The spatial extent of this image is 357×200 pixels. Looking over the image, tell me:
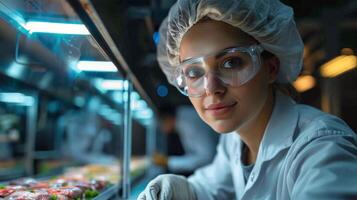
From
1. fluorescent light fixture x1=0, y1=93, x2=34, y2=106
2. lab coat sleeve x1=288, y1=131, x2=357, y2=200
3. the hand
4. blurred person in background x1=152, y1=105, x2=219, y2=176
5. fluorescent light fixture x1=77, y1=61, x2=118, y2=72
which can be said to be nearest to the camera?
lab coat sleeve x1=288, y1=131, x2=357, y2=200

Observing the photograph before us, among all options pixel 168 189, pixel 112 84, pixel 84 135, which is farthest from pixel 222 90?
pixel 84 135

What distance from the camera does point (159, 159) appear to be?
3.13m

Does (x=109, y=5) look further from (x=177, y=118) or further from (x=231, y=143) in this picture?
(x=177, y=118)

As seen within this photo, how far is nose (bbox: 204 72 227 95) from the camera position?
3.49 ft

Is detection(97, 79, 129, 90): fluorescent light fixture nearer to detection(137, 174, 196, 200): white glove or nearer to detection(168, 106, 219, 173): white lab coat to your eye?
detection(137, 174, 196, 200): white glove

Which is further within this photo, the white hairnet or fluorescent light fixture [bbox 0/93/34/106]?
fluorescent light fixture [bbox 0/93/34/106]

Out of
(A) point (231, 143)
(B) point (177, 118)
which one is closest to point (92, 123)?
(B) point (177, 118)

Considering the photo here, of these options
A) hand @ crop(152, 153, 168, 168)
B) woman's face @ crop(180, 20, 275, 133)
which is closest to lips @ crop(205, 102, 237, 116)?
woman's face @ crop(180, 20, 275, 133)

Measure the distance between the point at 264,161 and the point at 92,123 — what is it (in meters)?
2.54

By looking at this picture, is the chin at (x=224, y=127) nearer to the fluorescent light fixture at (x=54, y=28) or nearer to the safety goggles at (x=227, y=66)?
the safety goggles at (x=227, y=66)

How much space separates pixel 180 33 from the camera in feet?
3.88

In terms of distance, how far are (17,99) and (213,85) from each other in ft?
6.01

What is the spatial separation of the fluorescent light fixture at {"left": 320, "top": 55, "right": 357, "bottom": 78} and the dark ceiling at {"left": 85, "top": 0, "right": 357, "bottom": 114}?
A: 0.05 meters

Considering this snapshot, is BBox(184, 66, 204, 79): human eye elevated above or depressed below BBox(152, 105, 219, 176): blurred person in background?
above
